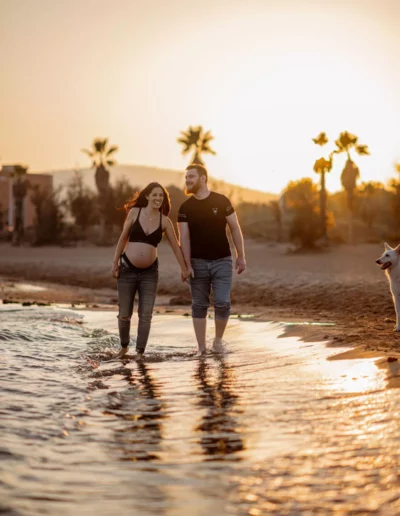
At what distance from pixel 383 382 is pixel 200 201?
3055 mm

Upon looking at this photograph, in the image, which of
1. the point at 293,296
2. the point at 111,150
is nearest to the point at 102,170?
the point at 111,150

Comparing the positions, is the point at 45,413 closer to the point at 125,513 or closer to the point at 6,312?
the point at 125,513

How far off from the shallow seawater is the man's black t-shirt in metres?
1.14

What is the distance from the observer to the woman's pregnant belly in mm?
8648

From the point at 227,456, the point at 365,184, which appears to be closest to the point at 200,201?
the point at 227,456

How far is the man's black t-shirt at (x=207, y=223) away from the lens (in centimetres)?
872

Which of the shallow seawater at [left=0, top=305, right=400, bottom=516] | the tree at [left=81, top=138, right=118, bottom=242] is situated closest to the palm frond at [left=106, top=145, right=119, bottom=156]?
the tree at [left=81, top=138, right=118, bottom=242]

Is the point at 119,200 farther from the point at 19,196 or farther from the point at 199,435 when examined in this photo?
the point at 199,435

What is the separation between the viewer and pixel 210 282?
9023 millimetres

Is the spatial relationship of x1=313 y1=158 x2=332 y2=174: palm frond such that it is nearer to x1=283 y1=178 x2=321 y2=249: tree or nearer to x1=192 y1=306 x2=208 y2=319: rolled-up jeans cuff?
x1=283 y1=178 x2=321 y2=249: tree

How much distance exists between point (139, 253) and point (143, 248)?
7 centimetres

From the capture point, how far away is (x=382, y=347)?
8570 mm

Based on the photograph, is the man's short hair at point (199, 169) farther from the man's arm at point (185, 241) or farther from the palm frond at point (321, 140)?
the palm frond at point (321, 140)

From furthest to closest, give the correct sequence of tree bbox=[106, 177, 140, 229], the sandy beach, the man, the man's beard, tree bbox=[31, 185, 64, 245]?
tree bbox=[106, 177, 140, 229]
tree bbox=[31, 185, 64, 245]
the sandy beach
the man
the man's beard
